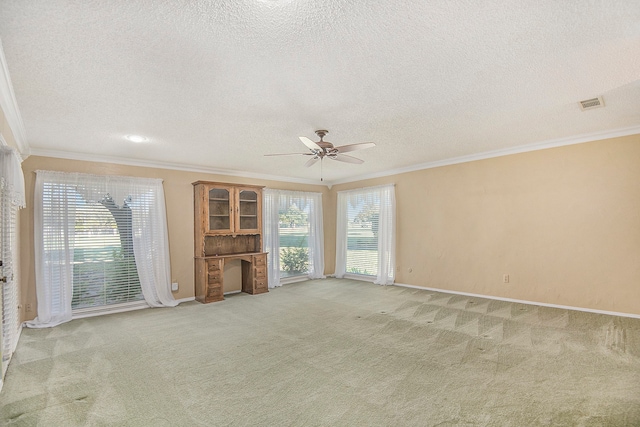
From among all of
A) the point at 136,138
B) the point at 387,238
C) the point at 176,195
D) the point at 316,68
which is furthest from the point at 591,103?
the point at 176,195

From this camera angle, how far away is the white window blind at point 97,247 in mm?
4535

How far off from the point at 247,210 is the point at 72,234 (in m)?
2.76

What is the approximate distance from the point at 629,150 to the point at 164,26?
211 inches

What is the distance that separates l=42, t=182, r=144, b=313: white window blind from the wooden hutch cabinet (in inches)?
41.6

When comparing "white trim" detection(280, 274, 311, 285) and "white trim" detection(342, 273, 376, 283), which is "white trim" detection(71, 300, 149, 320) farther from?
"white trim" detection(342, 273, 376, 283)

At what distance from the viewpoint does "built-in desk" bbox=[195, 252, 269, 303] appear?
5559mm

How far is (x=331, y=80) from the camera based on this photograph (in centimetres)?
260

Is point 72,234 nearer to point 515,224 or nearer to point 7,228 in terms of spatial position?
point 7,228

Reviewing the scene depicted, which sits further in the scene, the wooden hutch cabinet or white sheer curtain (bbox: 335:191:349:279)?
white sheer curtain (bbox: 335:191:349:279)

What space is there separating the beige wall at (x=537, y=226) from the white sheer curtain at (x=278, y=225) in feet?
7.04

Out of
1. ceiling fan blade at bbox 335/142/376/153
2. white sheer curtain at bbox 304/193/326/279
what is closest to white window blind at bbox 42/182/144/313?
white sheer curtain at bbox 304/193/326/279

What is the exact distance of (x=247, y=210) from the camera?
6.35 metres

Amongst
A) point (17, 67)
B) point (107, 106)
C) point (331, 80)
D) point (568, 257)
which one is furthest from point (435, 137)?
point (17, 67)

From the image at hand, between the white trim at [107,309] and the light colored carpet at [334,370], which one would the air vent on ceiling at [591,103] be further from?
the white trim at [107,309]
